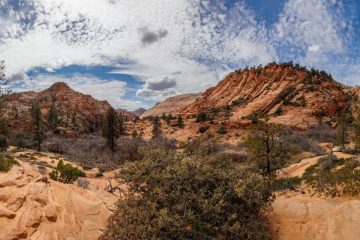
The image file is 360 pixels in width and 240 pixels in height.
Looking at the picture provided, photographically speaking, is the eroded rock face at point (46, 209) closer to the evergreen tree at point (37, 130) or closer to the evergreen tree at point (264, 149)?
the evergreen tree at point (264, 149)

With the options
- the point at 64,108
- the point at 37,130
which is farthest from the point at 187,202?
the point at 64,108

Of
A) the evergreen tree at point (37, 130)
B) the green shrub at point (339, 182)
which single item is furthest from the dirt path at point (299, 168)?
the evergreen tree at point (37, 130)

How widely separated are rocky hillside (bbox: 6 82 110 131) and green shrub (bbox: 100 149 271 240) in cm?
7403

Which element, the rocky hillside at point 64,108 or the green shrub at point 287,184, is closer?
the green shrub at point 287,184

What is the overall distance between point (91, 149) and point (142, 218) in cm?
4437

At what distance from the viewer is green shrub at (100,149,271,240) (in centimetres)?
1149

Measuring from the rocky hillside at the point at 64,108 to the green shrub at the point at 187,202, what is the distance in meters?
74.0

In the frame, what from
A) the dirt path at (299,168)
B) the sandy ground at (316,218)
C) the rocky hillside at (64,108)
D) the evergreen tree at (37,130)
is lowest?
the sandy ground at (316,218)

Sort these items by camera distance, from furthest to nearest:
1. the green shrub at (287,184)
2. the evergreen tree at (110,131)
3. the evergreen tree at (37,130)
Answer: the evergreen tree at (110,131) < the evergreen tree at (37,130) < the green shrub at (287,184)

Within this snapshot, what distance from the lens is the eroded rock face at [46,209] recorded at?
1143 cm

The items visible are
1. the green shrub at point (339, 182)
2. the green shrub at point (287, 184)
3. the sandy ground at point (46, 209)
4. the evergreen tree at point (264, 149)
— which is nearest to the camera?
the sandy ground at point (46, 209)

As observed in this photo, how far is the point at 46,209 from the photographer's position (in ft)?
40.0

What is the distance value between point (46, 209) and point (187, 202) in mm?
5239

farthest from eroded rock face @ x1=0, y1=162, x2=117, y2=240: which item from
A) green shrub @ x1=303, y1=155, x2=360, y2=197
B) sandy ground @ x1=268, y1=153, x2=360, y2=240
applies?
green shrub @ x1=303, y1=155, x2=360, y2=197
